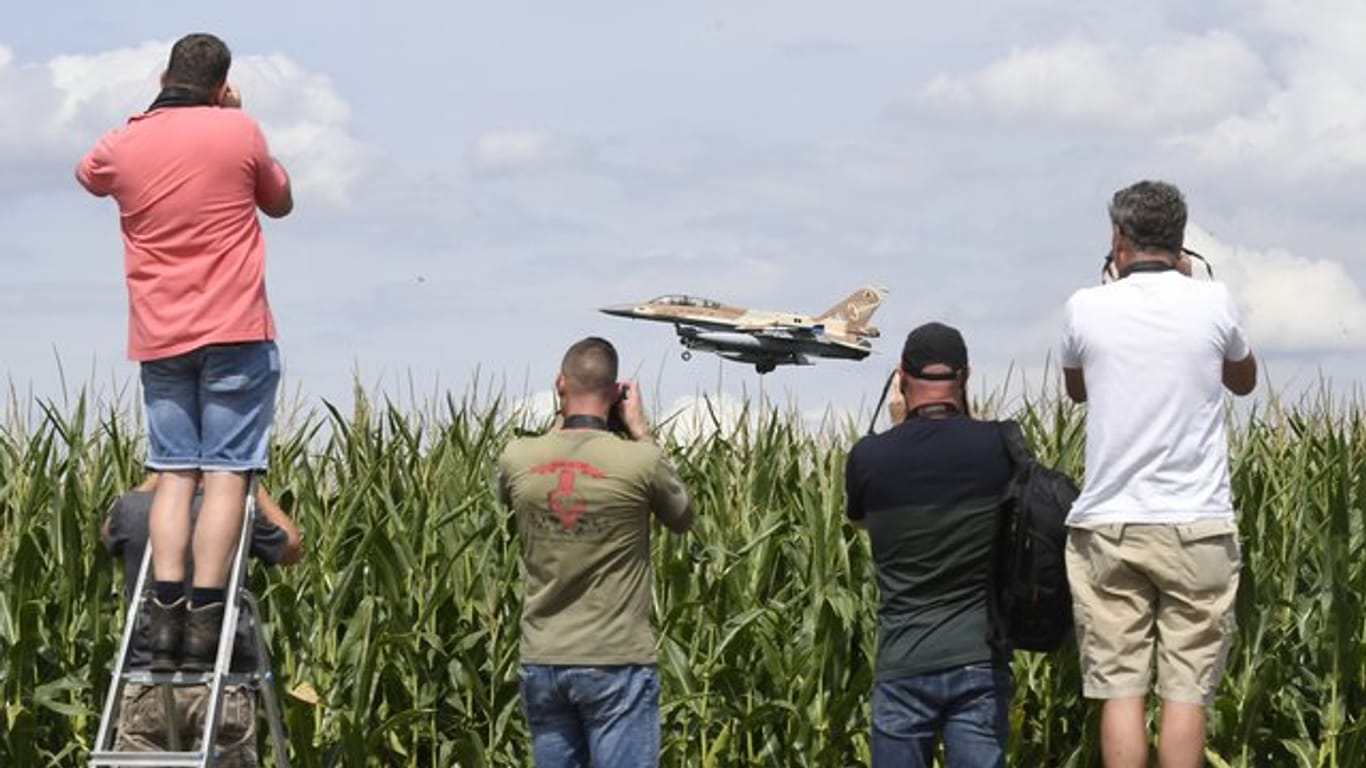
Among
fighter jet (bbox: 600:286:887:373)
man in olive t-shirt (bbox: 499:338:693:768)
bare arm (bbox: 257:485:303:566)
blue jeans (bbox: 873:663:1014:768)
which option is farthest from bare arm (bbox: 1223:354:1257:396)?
fighter jet (bbox: 600:286:887:373)

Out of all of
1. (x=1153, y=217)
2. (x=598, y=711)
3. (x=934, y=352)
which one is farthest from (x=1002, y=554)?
(x=598, y=711)

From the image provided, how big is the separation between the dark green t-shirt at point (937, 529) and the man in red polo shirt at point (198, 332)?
1883mm

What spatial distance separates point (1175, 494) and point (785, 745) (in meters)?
3.11

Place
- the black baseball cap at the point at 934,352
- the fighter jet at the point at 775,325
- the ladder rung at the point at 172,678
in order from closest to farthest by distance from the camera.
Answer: the black baseball cap at the point at 934,352
the ladder rung at the point at 172,678
the fighter jet at the point at 775,325

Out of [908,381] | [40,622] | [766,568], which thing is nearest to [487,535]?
[766,568]

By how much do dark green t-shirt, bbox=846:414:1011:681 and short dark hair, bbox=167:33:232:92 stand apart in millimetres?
2362

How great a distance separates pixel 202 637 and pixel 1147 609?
9.31 feet

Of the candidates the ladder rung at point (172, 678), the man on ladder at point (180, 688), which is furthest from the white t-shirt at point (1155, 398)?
the ladder rung at point (172, 678)

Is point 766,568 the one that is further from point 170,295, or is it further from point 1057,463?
point 170,295

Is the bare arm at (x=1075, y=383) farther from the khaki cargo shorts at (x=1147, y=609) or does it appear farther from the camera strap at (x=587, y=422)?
the camera strap at (x=587, y=422)

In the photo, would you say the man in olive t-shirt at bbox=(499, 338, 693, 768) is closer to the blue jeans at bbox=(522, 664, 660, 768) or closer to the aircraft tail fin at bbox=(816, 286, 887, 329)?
the blue jeans at bbox=(522, 664, 660, 768)

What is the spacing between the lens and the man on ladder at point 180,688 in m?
7.02

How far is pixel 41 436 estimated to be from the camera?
33.8 feet

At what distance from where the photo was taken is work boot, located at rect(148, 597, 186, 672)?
6879 mm
